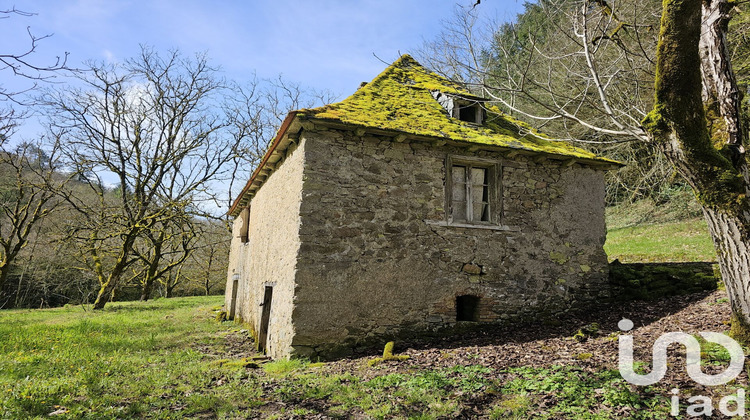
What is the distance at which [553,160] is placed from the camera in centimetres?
816

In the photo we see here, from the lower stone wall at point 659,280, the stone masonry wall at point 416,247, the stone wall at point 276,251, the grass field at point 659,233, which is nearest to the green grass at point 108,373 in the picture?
the stone wall at point 276,251

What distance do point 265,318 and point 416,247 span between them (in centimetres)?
330

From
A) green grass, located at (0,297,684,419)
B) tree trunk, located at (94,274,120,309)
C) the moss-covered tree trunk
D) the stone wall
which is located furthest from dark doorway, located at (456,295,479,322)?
tree trunk, located at (94,274,120,309)

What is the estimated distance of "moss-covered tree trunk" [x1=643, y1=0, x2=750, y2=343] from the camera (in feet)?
13.6

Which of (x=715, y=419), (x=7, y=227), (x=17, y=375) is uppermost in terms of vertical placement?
(x=7, y=227)

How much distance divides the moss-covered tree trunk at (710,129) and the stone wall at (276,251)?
15.8 feet

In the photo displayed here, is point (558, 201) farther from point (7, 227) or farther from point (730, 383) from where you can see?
point (7, 227)

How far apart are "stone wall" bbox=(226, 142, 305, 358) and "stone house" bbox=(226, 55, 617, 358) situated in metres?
0.05

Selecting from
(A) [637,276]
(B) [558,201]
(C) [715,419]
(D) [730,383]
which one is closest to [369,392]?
(C) [715,419]

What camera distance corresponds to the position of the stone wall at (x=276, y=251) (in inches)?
257

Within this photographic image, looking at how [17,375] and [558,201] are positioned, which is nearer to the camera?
[17,375]

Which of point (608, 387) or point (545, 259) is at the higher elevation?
point (545, 259)

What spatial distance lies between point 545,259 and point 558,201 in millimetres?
1206

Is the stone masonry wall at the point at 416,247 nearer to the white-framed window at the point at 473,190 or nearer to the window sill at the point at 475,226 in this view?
the window sill at the point at 475,226
